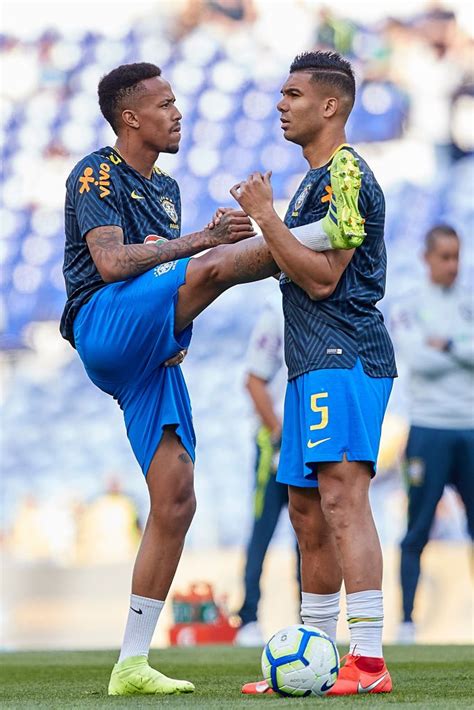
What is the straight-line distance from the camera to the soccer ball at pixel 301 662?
3.68 meters

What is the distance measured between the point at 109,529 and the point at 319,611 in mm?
7418

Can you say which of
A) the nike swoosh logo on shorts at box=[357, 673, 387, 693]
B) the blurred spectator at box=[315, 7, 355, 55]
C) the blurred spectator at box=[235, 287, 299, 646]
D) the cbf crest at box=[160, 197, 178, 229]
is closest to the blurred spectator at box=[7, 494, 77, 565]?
the blurred spectator at box=[235, 287, 299, 646]

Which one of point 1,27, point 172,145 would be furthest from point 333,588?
point 1,27

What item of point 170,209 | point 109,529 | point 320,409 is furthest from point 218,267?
point 109,529

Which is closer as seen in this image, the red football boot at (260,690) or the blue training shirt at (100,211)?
→ the red football boot at (260,690)

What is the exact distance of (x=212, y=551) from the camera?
11.0 metres

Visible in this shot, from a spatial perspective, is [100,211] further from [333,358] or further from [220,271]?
[333,358]

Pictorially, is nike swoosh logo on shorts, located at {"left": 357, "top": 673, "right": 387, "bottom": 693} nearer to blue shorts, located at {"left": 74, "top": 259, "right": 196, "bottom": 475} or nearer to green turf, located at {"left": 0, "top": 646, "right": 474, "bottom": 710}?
green turf, located at {"left": 0, "top": 646, "right": 474, "bottom": 710}

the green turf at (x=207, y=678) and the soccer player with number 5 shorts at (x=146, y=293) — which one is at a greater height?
the soccer player with number 5 shorts at (x=146, y=293)

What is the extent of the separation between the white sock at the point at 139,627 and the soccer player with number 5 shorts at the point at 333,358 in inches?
14.6

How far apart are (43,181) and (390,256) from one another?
3.25 metres

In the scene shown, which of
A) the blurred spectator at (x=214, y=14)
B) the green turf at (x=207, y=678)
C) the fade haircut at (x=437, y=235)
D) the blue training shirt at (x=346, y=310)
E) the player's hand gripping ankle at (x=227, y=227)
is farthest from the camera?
the blurred spectator at (x=214, y=14)

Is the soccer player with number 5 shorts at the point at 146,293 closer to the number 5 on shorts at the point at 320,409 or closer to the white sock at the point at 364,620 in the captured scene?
the number 5 on shorts at the point at 320,409

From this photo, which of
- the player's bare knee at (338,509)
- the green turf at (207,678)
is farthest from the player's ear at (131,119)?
the green turf at (207,678)
